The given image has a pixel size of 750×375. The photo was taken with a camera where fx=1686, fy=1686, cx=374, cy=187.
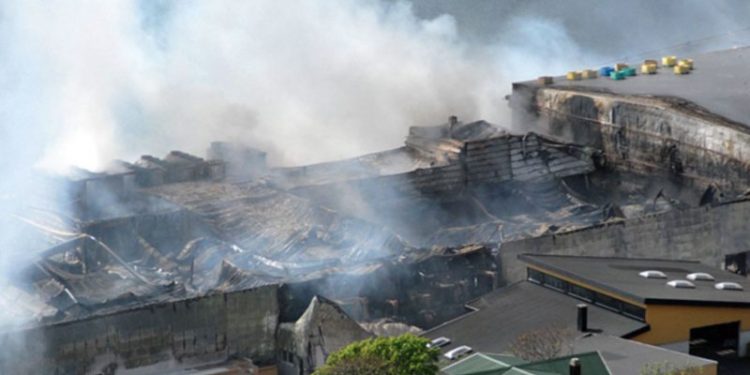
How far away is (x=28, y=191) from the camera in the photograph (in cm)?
3741

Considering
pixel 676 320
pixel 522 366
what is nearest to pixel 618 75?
pixel 676 320

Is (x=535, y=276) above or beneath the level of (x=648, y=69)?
beneath

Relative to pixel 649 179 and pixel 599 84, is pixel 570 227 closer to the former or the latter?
pixel 649 179

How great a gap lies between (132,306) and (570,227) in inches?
434

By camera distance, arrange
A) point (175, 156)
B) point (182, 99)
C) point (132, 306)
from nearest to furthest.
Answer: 1. point (132, 306)
2. point (175, 156)
3. point (182, 99)

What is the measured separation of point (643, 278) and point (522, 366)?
6.45 meters

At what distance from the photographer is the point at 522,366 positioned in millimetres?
23797

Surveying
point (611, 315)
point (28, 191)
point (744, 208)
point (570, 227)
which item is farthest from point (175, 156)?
point (611, 315)

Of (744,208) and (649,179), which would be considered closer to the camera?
(744,208)

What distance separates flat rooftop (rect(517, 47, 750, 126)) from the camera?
4409cm

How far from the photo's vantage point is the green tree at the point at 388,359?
941 inches

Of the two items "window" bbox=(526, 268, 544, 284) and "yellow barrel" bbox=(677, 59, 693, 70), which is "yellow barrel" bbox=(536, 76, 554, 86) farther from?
"window" bbox=(526, 268, 544, 284)

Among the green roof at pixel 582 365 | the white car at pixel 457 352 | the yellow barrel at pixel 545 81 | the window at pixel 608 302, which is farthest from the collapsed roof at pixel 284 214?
the green roof at pixel 582 365

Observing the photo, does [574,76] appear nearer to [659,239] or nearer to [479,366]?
[659,239]
